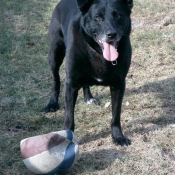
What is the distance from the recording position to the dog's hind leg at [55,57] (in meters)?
5.16

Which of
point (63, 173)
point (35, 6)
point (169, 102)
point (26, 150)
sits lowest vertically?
point (35, 6)

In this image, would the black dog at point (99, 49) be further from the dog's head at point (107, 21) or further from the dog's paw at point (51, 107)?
the dog's paw at point (51, 107)

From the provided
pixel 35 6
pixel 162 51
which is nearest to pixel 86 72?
pixel 162 51

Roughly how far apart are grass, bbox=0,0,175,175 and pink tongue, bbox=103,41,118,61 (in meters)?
0.88

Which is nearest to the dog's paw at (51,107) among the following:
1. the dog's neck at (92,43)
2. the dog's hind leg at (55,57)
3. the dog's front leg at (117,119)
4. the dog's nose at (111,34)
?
the dog's hind leg at (55,57)

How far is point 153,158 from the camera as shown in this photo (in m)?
4.07

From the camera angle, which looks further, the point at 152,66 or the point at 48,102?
the point at 152,66

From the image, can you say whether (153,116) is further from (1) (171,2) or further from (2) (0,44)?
(1) (171,2)

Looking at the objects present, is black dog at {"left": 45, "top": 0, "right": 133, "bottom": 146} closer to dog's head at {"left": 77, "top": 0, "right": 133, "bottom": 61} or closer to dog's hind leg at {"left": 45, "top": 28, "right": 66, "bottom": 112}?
dog's head at {"left": 77, "top": 0, "right": 133, "bottom": 61}

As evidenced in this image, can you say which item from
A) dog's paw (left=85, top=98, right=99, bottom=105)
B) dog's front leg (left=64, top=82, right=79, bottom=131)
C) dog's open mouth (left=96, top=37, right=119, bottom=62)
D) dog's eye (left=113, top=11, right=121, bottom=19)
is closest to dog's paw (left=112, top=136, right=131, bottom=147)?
Answer: dog's front leg (left=64, top=82, right=79, bottom=131)

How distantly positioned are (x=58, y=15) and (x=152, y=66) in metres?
1.90

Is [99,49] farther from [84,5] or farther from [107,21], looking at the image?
[84,5]

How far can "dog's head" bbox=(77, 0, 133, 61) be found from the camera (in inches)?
156

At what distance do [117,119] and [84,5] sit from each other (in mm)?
1180
